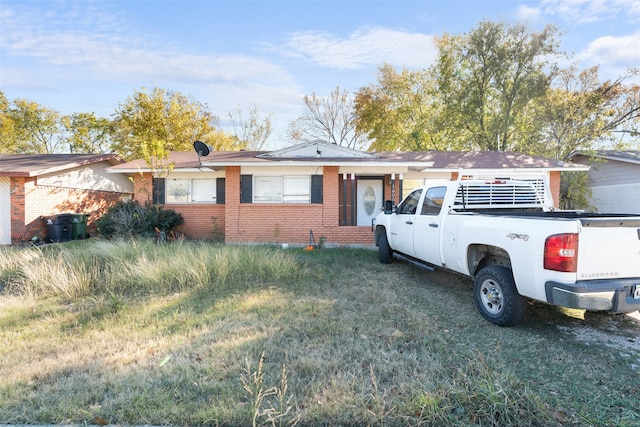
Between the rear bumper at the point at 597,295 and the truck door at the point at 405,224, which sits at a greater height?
the truck door at the point at 405,224

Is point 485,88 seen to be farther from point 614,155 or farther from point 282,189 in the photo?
point 282,189

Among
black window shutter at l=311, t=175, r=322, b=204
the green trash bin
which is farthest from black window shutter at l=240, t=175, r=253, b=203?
the green trash bin

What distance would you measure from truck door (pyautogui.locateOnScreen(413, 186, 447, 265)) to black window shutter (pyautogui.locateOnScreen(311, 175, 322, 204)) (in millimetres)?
5809

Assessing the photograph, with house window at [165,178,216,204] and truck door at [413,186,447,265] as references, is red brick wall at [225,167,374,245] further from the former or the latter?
truck door at [413,186,447,265]

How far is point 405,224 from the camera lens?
273 inches

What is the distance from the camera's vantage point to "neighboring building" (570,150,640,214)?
15.7 meters

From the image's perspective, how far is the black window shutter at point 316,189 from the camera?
11898mm

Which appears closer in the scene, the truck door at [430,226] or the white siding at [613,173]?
the truck door at [430,226]

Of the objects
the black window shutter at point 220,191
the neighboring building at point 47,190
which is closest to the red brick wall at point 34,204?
the neighboring building at point 47,190

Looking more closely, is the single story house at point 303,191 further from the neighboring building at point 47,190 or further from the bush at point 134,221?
the neighboring building at point 47,190

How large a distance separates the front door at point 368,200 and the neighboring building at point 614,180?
12.3 m

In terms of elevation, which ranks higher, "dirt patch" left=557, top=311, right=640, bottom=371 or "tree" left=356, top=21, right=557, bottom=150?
"tree" left=356, top=21, right=557, bottom=150

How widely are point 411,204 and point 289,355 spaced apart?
4557 mm

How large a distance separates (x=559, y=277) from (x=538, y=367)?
3.13 ft
